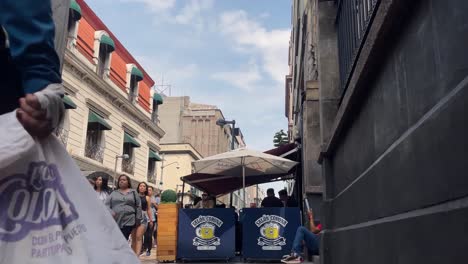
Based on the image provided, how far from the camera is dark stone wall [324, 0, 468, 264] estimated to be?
5.37 ft

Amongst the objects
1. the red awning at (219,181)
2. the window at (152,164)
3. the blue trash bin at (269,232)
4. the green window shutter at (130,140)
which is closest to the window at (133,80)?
the green window shutter at (130,140)

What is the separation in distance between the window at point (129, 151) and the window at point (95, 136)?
3.25 metres

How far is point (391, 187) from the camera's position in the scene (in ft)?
8.73

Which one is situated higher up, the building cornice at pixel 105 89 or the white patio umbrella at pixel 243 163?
the building cornice at pixel 105 89

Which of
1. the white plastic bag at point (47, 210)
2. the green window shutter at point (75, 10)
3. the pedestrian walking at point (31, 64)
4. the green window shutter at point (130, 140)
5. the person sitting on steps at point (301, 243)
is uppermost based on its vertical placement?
the green window shutter at point (75, 10)

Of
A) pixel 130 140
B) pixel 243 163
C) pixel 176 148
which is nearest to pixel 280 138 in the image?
pixel 130 140

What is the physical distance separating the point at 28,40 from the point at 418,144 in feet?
6.05

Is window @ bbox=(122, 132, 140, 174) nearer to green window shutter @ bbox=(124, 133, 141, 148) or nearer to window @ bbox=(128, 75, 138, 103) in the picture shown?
green window shutter @ bbox=(124, 133, 141, 148)

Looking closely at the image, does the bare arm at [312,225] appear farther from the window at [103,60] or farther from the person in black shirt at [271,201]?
the window at [103,60]

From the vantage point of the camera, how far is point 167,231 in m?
9.21

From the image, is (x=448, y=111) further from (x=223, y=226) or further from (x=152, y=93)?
(x=152, y=93)

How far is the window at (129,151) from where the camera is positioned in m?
29.1

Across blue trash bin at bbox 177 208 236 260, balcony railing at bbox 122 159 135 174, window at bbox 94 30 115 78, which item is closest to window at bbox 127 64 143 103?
window at bbox 94 30 115 78

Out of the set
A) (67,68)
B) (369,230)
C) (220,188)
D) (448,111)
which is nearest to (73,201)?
(448,111)
